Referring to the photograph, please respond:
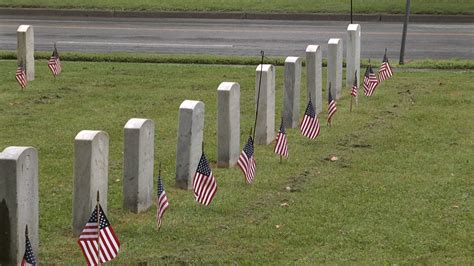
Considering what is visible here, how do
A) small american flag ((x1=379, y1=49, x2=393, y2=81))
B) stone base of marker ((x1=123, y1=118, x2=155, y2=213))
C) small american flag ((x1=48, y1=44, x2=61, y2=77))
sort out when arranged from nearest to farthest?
1. stone base of marker ((x1=123, y1=118, x2=155, y2=213))
2. small american flag ((x1=379, y1=49, x2=393, y2=81))
3. small american flag ((x1=48, y1=44, x2=61, y2=77))

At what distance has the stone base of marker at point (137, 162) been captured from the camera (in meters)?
9.17

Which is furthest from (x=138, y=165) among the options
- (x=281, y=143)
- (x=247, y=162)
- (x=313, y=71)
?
(x=313, y=71)

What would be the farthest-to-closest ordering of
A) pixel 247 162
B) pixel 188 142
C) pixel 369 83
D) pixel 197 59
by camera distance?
pixel 197 59
pixel 369 83
pixel 247 162
pixel 188 142

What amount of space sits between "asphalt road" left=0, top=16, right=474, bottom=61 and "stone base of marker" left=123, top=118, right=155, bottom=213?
35.2 ft

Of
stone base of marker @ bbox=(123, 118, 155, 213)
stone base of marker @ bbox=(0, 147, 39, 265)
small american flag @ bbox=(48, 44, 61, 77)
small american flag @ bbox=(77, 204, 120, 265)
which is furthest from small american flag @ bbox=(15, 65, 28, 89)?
small american flag @ bbox=(77, 204, 120, 265)

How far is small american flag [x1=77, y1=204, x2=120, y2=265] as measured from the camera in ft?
25.2

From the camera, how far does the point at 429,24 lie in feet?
81.1

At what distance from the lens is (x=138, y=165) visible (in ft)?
30.2

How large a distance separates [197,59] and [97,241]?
11556 millimetres

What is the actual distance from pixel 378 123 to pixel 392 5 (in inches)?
517

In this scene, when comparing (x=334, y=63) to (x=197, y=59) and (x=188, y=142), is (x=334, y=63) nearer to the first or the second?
(x=197, y=59)

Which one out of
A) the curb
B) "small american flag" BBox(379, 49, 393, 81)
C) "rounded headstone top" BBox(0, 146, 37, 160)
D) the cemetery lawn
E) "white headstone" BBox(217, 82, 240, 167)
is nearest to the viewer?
"rounded headstone top" BBox(0, 146, 37, 160)

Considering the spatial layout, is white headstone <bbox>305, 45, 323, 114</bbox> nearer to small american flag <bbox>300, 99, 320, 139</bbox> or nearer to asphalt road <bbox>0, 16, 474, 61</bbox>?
small american flag <bbox>300, 99, 320, 139</bbox>

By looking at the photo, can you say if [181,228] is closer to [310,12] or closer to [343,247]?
[343,247]
